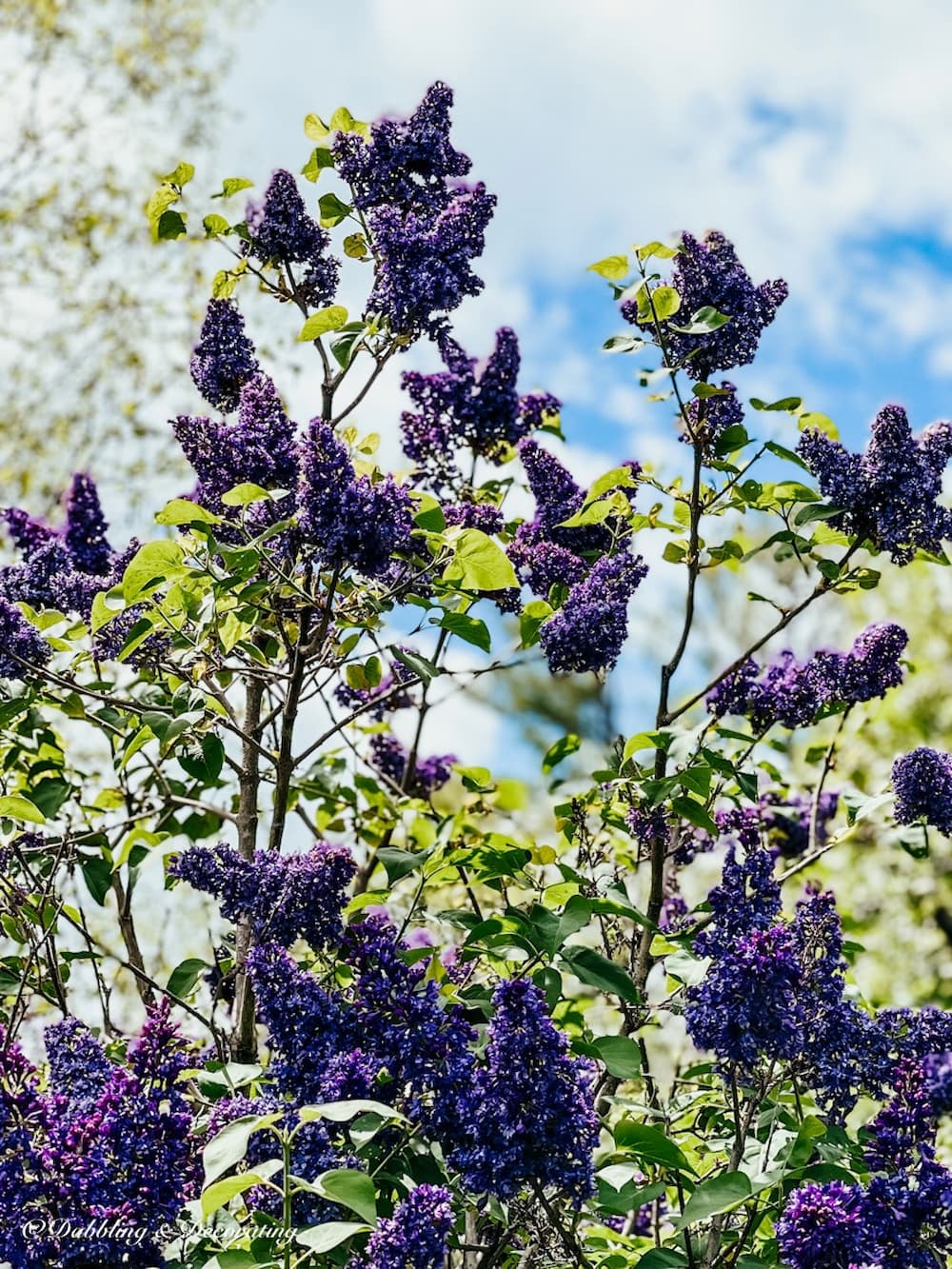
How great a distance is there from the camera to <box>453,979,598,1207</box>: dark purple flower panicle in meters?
1.76

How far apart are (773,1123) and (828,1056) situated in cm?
14

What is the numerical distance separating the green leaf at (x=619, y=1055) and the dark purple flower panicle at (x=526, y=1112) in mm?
298

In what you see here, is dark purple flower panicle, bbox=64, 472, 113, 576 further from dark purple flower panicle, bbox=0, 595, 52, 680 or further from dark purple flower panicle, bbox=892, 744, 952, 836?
dark purple flower panicle, bbox=892, 744, 952, 836

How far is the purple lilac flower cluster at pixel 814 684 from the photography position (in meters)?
2.91

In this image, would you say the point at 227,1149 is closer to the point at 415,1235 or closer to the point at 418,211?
the point at 415,1235

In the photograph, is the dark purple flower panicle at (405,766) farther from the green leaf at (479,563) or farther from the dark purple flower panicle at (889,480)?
the dark purple flower panicle at (889,480)

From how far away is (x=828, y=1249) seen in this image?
1856mm

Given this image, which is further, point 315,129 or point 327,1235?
point 315,129

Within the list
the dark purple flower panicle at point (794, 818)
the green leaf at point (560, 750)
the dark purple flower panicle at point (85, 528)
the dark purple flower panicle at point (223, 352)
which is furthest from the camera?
the dark purple flower panicle at point (794, 818)

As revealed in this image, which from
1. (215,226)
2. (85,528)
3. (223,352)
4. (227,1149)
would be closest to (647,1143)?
(227,1149)

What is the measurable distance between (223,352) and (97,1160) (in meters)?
1.50

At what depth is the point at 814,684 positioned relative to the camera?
9.80ft

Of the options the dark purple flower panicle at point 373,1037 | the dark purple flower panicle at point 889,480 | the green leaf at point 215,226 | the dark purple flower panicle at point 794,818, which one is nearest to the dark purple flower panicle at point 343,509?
the dark purple flower panicle at point 373,1037

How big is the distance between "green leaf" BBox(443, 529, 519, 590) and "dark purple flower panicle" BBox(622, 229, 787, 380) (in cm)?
50
